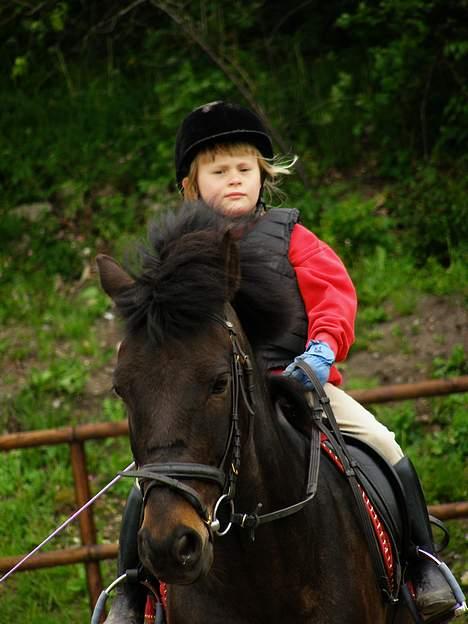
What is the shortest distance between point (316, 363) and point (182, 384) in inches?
32.3

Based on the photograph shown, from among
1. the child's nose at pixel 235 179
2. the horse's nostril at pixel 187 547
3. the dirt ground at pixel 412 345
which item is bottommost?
the dirt ground at pixel 412 345

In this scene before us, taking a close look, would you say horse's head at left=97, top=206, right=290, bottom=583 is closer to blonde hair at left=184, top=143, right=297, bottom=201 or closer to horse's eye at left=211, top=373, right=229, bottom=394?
horse's eye at left=211, top=373, right=229, bottom=394

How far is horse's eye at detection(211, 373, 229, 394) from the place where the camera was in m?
2.62

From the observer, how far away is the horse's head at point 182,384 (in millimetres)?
2439

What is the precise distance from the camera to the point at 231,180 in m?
3.65

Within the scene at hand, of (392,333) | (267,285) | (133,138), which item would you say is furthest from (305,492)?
(133,138)

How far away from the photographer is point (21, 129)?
1062 centimetres

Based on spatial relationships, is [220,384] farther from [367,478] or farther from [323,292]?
[367,478]

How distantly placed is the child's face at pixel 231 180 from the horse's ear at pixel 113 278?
0.78 metres

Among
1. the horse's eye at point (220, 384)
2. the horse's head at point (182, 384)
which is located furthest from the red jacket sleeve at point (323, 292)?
the horse's eye at point (220, 384)

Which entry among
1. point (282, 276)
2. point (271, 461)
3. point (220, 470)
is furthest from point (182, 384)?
point (282, 276)

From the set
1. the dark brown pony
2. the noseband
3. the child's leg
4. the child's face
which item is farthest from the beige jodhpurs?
the noseband

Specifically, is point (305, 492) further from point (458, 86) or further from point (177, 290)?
point (458, 86)

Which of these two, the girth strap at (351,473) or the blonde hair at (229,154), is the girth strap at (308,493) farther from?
the blonde hair at (229,154)
